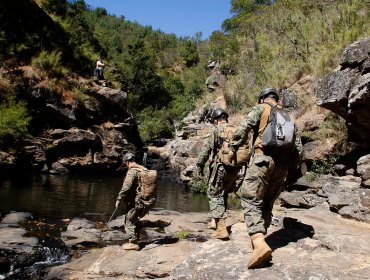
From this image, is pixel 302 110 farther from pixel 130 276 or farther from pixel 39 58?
pixel 39 58

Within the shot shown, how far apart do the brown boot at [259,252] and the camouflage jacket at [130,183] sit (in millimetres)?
2793

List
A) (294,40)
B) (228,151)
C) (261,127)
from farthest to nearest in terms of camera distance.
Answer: (294,40), (228,151), (261,127)

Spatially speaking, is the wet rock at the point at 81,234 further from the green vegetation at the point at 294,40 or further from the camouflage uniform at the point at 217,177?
the green vegetation at the point at 294,40

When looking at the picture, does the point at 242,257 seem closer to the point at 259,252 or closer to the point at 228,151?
the point at 259,252

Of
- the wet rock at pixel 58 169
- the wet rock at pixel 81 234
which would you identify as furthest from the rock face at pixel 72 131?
the wet rock at pixel 81 234

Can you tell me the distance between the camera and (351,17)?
13.3 metres

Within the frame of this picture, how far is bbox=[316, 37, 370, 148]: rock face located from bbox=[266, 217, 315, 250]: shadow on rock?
3488mm

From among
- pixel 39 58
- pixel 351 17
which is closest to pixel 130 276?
pixel 351 17

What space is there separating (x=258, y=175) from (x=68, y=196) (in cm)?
1063

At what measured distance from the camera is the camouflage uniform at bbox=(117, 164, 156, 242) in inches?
252

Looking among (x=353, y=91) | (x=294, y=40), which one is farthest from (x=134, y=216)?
(x=294, y=40)

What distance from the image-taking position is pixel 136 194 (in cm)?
655

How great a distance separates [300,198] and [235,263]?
5.10 meters

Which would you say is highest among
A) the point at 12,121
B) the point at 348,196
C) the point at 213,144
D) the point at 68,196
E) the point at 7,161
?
the point at 12,121
